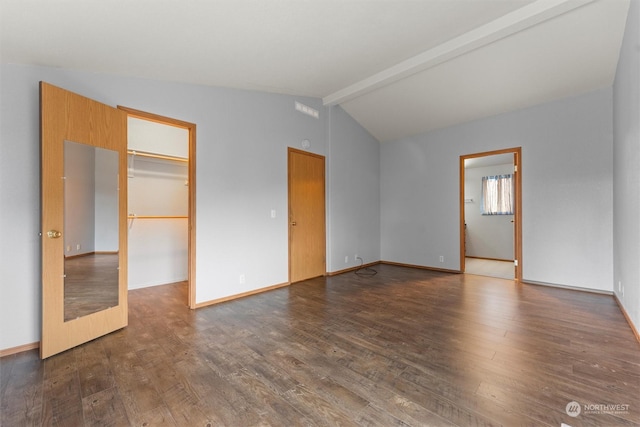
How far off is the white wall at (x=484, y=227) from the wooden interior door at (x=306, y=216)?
460 cm

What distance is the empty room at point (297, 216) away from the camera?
1.79 m

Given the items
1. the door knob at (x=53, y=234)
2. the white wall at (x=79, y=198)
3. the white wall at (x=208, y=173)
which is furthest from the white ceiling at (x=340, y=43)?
the door knob at (x=53, y=234)

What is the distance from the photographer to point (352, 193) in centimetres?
556

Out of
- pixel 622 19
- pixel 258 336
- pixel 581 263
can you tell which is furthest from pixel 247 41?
pixel 581 263

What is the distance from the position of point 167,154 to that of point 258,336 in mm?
3414

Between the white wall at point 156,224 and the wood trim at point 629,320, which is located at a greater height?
the white wall at point 156,224

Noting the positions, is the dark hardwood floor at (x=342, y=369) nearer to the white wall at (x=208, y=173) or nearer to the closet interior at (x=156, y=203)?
the white wall at (x=208, y=173)

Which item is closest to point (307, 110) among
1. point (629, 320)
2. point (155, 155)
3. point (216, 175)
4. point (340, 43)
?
point (340, 43)

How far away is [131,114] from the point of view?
2896 millimetres

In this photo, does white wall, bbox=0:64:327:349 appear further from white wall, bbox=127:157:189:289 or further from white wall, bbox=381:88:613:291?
white wall, bbox=381:88:613:291

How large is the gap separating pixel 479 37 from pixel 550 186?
2.67 m

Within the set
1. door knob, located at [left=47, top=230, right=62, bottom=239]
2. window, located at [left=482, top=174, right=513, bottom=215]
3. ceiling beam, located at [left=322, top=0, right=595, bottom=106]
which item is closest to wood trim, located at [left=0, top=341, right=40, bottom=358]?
door knob, located at [left=47, top=230, right=62, bottom=239]

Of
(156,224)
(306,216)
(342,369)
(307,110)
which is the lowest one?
(342,369)

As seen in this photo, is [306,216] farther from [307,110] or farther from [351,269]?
[307,110]
